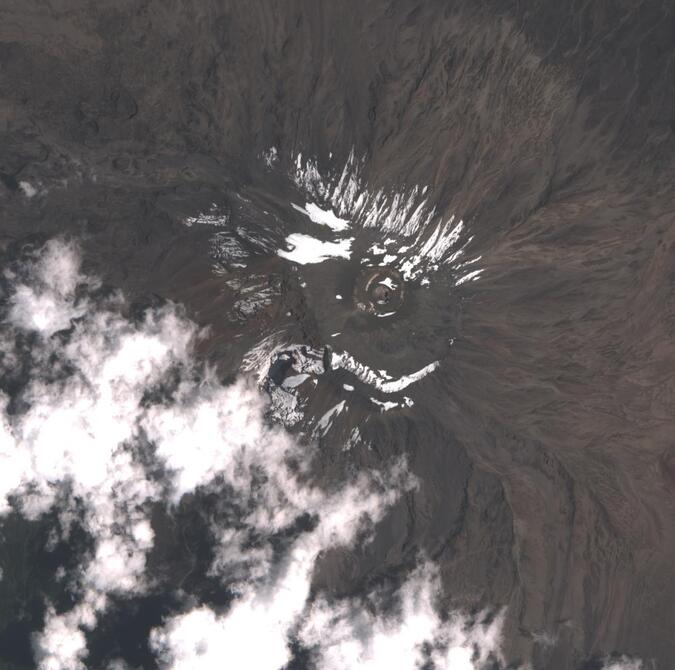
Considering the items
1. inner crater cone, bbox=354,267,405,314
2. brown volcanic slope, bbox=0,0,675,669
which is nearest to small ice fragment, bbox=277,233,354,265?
inner crater cone, bbox=354,267,405,314

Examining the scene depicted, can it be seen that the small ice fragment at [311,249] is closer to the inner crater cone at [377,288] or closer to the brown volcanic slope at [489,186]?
the inner crater cone at [377,288]

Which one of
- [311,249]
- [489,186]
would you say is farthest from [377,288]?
[489,186]

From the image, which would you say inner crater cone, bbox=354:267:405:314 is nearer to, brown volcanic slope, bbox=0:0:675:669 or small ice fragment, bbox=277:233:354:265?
small ice fragment, bbox=277:233:354:265

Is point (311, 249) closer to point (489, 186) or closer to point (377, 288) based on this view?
point (377, 288)

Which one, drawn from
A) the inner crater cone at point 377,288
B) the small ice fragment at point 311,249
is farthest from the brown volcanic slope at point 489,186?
the inner crater cone at point 377,288

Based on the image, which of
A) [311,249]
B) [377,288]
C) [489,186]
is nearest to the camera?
[489,186]
